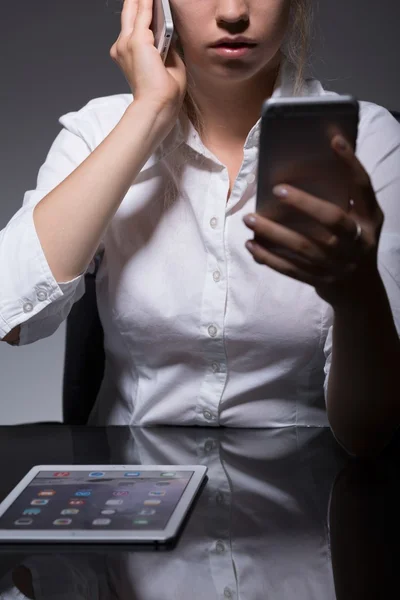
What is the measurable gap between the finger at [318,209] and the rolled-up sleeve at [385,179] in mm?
269

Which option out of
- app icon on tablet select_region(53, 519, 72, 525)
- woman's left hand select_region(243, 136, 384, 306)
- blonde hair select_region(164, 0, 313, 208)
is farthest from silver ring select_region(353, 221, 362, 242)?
blonde hair select_region(164, 0, 313, 208)

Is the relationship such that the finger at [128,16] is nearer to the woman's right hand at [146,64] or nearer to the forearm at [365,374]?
the woman's right hand at [146,64]

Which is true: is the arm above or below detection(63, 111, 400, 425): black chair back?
above

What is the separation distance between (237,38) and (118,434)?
0.48 metres

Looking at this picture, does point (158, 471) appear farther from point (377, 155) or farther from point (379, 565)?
point (377, 155)

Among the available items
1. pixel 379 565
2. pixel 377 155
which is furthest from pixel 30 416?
pixel 379 565

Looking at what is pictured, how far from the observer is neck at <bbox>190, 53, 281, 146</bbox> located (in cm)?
124

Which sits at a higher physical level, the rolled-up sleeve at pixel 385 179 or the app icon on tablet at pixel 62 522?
the rolled-up sleeve at pixel 385 179

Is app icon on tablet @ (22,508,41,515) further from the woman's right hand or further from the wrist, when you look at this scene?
the woman's right hand

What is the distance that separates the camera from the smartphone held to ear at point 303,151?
76 cm

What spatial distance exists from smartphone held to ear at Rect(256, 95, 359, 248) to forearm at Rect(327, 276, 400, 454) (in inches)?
5.6

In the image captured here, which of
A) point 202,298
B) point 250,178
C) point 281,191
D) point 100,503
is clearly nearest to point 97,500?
point 100,503

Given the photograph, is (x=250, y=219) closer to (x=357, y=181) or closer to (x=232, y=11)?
(x=357, y=181)

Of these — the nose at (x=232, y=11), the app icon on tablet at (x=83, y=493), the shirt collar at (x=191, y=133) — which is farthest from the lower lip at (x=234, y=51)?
the app icon on tablet at (x=83, y=493)
